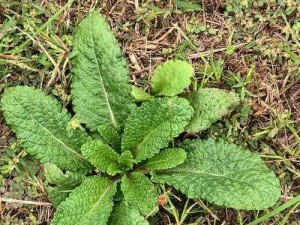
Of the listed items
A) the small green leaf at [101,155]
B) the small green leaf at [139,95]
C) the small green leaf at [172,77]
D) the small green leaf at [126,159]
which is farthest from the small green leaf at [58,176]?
the small green leaf at [172,77]

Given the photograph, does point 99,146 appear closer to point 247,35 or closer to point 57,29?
point 57,29

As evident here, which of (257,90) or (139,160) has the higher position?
(257,90)

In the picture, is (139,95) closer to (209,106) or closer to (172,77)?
(172,77)

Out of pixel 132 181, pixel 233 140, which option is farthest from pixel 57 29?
pixel 233 140

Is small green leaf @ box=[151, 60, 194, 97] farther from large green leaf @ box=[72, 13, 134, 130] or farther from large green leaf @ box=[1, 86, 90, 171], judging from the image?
large green leaf @ box=[1, 86, 90, 171]

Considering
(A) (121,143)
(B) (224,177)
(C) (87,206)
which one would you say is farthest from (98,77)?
(B) (224,177)

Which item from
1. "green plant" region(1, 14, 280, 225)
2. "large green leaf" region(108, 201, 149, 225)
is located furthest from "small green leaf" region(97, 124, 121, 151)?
"large green leaf" region(108, 201, 149, 225)

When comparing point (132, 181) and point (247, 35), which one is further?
point (247, 35)
